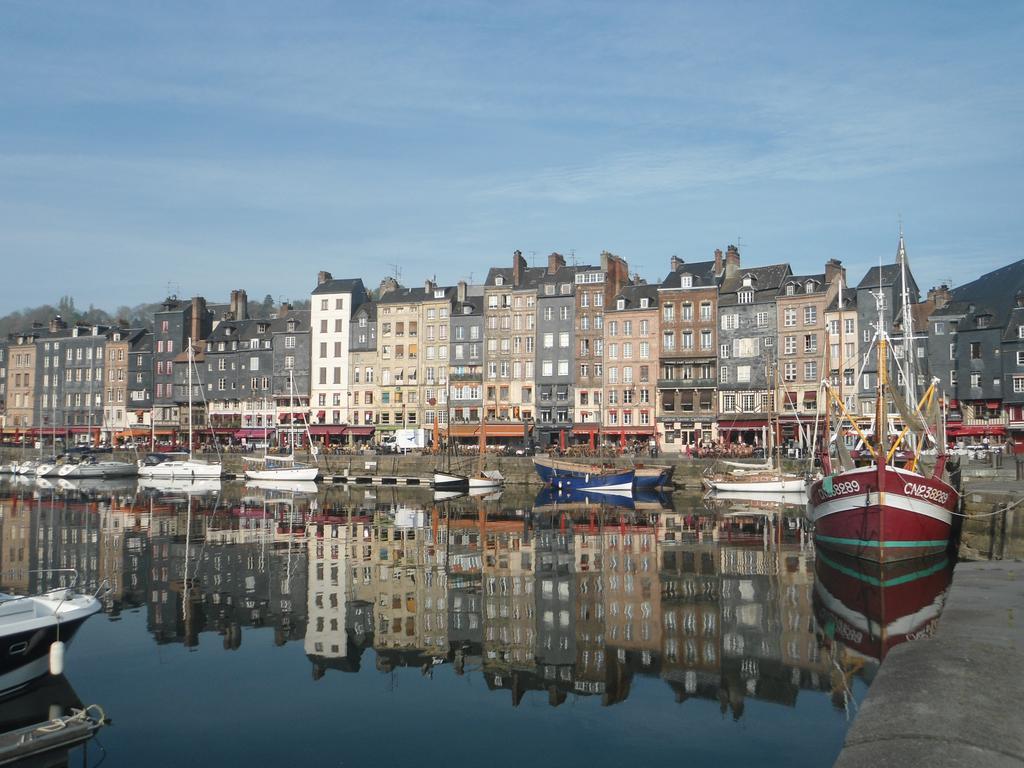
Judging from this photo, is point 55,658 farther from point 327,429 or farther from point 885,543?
point 327,429

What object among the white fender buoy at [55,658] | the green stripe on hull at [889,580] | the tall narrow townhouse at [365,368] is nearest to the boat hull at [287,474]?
the tall narrow townhouse at [365,368]

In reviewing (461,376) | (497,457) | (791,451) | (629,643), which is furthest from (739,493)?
(629,643)

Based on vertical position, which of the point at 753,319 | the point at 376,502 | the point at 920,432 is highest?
the point at 753,319

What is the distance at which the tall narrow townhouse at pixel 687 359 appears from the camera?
82.1 m

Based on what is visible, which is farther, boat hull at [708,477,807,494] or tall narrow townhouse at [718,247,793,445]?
tall narrow townhouse at [718,247,793,445]

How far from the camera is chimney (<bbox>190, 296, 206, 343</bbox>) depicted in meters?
106

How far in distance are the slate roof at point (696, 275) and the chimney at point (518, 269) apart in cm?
1408

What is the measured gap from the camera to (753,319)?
8038cm

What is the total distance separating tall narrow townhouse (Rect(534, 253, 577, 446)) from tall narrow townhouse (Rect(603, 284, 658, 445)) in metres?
3.65

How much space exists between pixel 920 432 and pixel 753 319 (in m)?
46.7

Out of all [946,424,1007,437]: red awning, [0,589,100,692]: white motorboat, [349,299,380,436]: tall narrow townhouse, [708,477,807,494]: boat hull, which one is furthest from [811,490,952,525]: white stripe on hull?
[349,299,380,436]: tall narrow townhouse

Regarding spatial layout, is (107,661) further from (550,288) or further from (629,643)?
(550,288)

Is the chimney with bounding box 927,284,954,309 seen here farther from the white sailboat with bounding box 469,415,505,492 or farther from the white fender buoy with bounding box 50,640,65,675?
the white fender buoy with bounding box 50,640,65,675

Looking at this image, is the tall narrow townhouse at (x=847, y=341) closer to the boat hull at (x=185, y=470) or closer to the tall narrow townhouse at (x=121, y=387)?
the boat hull at (x=185, y=470)
